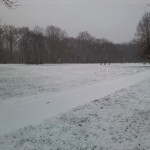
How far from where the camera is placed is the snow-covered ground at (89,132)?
24.9 ft

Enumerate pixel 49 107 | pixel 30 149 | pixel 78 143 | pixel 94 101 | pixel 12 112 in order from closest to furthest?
pixel 30 149 → pixel 78 143 → pixel 12 112 → pixel 49 107 → pixel 94 101

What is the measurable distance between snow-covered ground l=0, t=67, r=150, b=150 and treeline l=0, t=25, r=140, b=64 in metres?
48.4

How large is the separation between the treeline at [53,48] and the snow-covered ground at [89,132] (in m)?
48.4

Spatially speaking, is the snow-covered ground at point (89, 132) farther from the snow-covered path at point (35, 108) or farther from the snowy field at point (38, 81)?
the snowy field at point (38, 81)

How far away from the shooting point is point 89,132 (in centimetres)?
884

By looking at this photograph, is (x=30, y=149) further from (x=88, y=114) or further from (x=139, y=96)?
(x=139, y=96)

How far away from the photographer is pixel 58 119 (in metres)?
10.1

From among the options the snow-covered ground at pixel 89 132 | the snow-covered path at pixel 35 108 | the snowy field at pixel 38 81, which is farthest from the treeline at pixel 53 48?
the snow-covered ground at pixel 89 132

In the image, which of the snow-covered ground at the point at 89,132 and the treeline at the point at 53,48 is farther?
the treeline at the point at 53,48

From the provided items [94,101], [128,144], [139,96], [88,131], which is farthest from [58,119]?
[139,96]

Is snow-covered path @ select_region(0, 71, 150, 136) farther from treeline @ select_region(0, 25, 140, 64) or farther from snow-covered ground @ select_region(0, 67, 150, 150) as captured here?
treeline @ select_region(0, 25, 140, 64)

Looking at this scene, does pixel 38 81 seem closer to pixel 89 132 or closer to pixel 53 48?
pixel 89 132

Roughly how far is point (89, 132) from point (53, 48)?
8595 cm

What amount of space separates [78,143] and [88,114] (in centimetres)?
347
